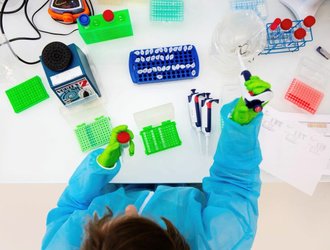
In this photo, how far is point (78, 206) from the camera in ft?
2.64

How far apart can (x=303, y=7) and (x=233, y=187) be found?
0.57 meters

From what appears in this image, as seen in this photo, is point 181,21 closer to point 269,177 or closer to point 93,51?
point 93,51

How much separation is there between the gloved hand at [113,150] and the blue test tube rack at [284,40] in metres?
0.49

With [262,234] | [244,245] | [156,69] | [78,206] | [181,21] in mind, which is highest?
[181,21]

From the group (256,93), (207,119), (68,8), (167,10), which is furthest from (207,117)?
(68,8)

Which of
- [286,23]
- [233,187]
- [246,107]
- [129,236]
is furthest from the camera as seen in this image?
[286,23]

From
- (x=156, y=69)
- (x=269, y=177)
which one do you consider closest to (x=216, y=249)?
(x=269, y=177)

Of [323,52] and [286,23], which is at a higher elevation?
[286,23]

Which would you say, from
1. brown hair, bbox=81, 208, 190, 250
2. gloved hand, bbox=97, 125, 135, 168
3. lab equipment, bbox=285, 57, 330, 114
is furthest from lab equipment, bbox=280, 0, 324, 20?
brown hair, bbox=81, 208, 190, 250

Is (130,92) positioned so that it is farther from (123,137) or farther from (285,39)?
(285,39)

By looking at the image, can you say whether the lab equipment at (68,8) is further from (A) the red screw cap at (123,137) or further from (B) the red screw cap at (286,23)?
(B) the red screw cap at (286,23)

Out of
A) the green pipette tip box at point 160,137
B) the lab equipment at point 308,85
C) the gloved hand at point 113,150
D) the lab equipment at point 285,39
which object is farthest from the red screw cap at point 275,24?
the gloved hand at point 113,150

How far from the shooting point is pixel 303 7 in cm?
92

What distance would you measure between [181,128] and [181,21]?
0.33 meters
